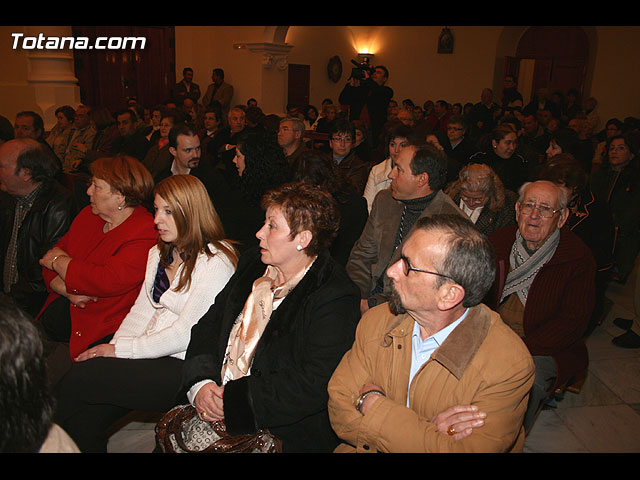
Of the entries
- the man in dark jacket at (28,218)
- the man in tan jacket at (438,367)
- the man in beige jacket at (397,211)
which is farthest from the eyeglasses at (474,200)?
the man in dark jacket at (28,218)

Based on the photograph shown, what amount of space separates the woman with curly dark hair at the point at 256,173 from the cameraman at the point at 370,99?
542 cm

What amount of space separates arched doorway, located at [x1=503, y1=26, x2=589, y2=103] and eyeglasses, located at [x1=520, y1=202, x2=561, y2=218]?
37.6ft

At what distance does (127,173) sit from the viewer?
2.83 metres

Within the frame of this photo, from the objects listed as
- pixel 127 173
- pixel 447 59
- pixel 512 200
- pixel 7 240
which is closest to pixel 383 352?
pixel 127 173

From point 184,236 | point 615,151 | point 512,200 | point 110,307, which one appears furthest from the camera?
point 615,151

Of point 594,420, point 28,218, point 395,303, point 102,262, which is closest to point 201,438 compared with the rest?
point 395,303

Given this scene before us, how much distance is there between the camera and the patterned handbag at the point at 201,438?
1.98 m

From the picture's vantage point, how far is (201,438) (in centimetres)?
205

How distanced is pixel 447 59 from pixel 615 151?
9.33 metres

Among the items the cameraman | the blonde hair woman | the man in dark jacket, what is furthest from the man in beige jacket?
the cameraman

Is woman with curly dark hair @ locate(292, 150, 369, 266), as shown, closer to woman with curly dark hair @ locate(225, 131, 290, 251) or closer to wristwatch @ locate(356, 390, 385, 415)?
woman with curly dark hair @ locate(225, 131, 290, 251)

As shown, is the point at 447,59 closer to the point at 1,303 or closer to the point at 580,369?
the point at 580,369

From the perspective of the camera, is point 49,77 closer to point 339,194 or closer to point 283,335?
point 339,194

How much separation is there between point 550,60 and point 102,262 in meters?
13.2
